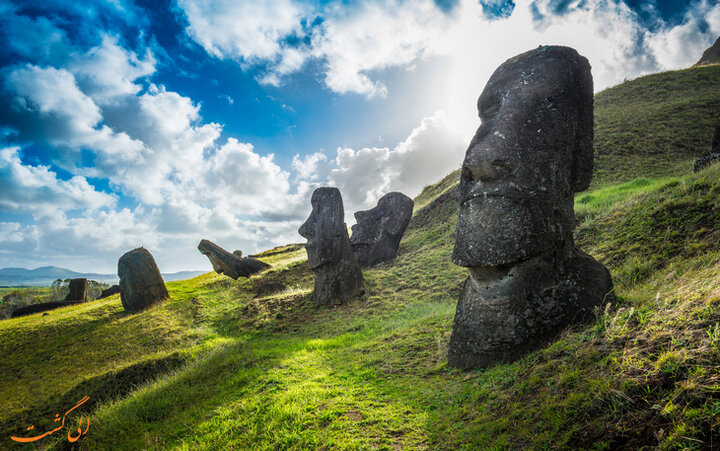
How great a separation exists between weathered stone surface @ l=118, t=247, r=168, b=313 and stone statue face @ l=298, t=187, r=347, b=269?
28.9 ft

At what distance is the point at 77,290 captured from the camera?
24.1 m

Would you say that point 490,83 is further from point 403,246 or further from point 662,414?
point 403,246

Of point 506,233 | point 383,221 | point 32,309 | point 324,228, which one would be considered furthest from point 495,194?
point 32,309

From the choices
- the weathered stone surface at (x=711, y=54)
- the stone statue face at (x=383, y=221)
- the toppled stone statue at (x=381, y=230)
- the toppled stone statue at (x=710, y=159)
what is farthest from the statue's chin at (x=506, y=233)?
Answer: the weathered stone surface at (x=711, y=54)

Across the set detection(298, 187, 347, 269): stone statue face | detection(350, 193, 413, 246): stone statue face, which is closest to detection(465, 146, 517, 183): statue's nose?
detection(298, 187, 347, 269): stone statue face

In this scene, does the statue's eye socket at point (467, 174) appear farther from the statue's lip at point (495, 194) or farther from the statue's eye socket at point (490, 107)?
the statue's eye socket at point (490, 107)

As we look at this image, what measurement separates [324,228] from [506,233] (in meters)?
10.4

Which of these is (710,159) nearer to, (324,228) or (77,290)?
(324,228)

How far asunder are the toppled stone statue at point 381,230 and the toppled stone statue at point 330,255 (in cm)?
494

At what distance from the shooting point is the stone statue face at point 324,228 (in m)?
14.5

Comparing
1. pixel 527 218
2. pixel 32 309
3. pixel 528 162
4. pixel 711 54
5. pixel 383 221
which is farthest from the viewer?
pixel 711 54

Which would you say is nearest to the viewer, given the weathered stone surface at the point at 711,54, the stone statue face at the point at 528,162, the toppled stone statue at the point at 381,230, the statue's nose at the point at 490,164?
the stone statue face at the point at 528,162

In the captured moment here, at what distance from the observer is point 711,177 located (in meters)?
8.48

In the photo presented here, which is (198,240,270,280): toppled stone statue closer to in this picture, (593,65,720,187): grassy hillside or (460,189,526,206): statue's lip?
(460,189,526,206): statue's lip
